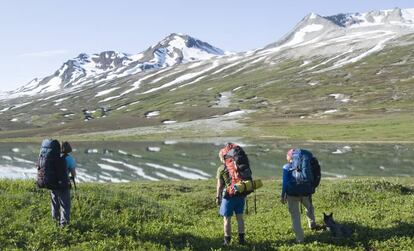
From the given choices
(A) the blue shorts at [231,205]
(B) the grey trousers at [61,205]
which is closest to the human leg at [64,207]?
(B) the grey trousers at [61,205]

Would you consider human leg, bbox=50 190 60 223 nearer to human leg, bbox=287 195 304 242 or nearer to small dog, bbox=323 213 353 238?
human leg, bbox=287 195 304 242

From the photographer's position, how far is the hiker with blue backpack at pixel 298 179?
16688mm

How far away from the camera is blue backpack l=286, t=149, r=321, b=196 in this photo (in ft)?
54.7

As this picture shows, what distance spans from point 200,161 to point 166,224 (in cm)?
5415

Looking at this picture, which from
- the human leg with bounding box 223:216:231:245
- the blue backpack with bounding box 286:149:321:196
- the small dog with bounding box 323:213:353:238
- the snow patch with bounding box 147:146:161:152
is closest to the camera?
the blue backpack with bounding box 286:149:321:196

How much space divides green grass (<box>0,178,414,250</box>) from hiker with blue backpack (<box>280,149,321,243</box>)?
1.05 m

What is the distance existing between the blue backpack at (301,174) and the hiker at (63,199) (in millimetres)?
7740

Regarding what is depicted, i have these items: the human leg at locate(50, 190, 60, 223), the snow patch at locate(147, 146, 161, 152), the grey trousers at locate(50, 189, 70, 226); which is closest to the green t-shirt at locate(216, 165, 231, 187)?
the grey trousers at locate(50, 189, 70, 226)

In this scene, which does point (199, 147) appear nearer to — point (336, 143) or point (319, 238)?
point (336, 143)

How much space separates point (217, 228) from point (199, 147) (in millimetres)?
76336

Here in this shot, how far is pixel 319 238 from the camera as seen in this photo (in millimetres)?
17469

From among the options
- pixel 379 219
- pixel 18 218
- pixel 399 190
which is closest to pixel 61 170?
pixel 18 218

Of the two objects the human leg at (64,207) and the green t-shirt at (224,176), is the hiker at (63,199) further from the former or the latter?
the green t-shirt at (224,176)

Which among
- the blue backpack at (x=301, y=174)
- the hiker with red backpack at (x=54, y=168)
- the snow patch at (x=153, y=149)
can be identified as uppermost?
the hiker with red backpack at (x=54, y=168)
